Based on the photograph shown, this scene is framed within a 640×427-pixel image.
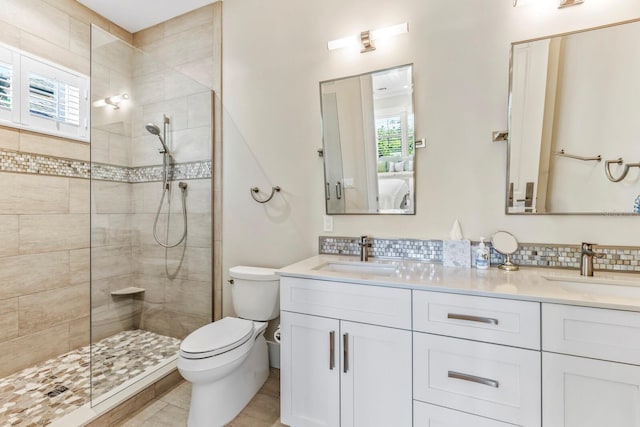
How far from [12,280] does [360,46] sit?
9.12 feet

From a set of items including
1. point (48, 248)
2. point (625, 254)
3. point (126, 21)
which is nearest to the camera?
point (625, 254)

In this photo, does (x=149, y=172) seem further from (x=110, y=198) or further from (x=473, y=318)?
(x=473, y=318)

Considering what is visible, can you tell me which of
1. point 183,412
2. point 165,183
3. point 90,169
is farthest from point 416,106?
point 183,412

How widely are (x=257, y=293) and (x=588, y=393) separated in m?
1.62

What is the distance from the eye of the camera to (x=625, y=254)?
4.30 ft

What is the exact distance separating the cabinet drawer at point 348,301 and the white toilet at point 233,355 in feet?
0.62

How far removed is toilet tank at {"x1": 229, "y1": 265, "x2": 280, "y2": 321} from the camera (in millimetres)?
1855

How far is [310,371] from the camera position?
1.37 meters

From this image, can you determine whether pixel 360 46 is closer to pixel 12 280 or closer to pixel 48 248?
pixel 48 248

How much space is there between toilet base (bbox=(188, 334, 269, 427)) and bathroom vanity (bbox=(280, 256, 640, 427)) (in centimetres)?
34

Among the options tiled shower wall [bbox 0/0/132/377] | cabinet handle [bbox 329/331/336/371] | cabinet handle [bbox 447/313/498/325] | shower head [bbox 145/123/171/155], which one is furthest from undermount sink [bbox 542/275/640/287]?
tiled shower wall [bbox 0/0/132/377]

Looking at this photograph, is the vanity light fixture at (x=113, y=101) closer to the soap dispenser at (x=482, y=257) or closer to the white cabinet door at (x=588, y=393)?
the soap dispenser at (x=482, y=257)

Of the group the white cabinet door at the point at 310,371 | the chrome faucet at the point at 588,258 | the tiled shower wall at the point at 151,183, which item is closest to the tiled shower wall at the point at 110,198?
the tiled shower wall at the point at 151,183

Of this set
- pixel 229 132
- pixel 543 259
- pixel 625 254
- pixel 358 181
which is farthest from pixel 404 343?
pixel 229 132
